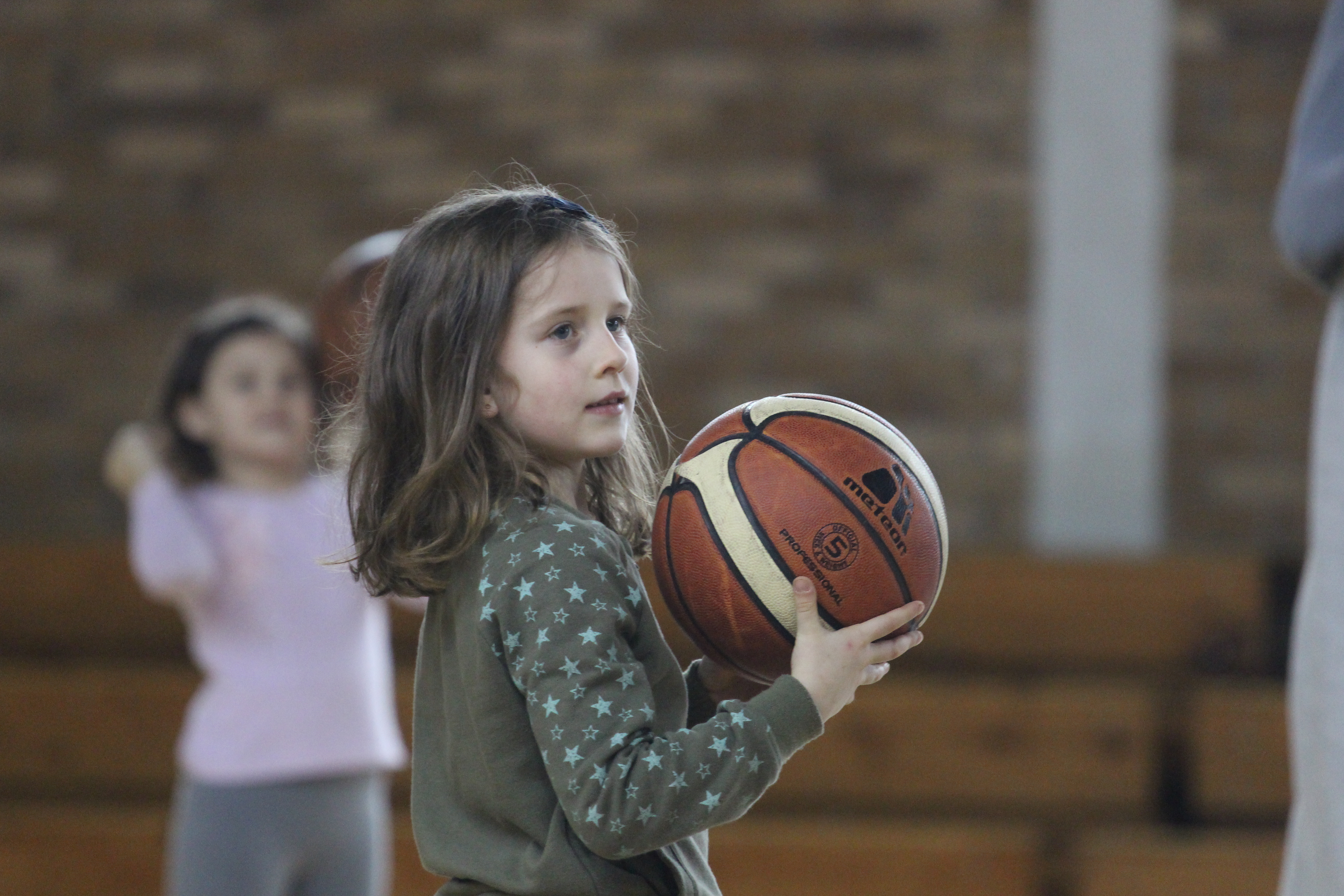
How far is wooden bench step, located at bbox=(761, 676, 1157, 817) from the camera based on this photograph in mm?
3941

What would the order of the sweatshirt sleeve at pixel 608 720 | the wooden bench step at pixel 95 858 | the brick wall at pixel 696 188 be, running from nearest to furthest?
the sweatshirt sleeve at pixel 608 720, the wooden bench step at pixel 95 858, the brick wall at pixel 696 188

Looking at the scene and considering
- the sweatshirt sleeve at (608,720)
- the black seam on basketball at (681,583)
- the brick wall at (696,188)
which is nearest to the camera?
the sweatshirt sleeve at (608,720)

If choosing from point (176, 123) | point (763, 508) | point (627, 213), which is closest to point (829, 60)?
point (627, 213)

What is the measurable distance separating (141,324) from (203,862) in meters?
2.80

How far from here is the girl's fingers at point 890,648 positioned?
1.32 metres

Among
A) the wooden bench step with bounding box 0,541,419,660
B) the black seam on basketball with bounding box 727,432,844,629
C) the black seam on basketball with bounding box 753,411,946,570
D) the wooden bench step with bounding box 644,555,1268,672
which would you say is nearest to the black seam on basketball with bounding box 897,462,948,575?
the black seam on basketball with bounding box 753,411,946,570

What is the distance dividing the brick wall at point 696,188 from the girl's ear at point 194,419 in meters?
1.85

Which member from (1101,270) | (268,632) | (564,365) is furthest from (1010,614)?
(564,365)

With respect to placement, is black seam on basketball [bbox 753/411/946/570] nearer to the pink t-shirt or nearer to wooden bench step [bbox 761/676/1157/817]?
the pink t-shirt

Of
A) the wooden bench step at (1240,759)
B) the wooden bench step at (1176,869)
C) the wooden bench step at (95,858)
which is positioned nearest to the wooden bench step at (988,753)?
the wooden bench step at (1240,759)

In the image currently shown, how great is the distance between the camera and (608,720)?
1203mm

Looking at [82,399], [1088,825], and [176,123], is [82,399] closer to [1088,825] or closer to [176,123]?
[176,123]

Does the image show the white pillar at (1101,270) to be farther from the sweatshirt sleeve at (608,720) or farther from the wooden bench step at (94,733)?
the sweatshirt sleeve at (608,720)

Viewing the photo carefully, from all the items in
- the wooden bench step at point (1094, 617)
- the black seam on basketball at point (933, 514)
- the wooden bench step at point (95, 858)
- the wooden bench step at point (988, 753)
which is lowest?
the wooden bench step at point (95, 858)
